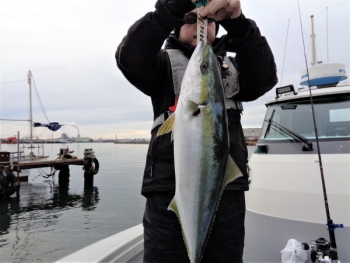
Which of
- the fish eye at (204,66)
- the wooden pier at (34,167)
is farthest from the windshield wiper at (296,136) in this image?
the wooden pier at (34,167)

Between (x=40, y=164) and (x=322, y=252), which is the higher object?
(x=322, y=252)

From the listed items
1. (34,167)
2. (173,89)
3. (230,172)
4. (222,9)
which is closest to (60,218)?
(34,167)

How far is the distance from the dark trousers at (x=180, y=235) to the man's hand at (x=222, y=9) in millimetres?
1322

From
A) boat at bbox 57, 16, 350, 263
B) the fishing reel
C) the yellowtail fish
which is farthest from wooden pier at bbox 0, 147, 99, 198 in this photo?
the yellowtail fish

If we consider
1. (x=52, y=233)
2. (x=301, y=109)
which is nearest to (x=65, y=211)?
(x=52, y=233)

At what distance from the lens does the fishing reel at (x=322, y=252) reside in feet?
10.2

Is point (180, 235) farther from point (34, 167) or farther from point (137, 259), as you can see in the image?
point (34, 167)

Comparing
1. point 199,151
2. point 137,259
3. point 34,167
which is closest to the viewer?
point 199,151

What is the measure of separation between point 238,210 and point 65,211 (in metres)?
16.0

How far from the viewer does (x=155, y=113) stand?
2285mm

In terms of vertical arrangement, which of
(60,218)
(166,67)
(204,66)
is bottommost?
(60,218)

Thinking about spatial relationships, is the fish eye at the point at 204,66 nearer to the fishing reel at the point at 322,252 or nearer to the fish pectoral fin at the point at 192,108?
the fish pectoral fin at the point at 192,108

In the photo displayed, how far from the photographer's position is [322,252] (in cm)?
333

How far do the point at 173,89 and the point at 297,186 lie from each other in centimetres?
284
